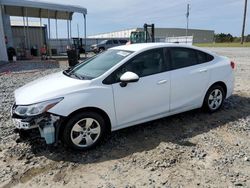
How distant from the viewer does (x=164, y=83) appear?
14.5 ft

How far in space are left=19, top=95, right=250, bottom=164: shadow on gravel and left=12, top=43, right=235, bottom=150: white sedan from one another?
0.21 m

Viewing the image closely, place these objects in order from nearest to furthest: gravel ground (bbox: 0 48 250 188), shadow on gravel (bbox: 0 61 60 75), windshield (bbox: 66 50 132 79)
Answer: gravel ground (bbox: 0 48 250 188)
windshield (bbox: 66 50 132 79)
shadow on gravel (bbox: 0 61 60 75)

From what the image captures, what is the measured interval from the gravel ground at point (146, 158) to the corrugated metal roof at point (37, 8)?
17.5 meters

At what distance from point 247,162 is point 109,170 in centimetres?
192

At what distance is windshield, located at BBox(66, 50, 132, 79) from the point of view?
4218mm

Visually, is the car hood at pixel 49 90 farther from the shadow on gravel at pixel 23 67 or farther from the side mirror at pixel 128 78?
the shadow on gravel at pixel 23 67

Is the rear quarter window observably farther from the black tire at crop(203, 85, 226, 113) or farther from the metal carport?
the metal carport

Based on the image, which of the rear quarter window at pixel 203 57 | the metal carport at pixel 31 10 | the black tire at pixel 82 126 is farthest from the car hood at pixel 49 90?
the metal carport at pixel 31 10

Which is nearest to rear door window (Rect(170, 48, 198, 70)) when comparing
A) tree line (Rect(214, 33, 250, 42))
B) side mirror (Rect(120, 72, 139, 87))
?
side mirror (Rect(120, 72, 139, 87))

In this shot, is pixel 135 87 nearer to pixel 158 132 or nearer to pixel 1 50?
pixel 158 132

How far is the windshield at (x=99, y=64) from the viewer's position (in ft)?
13.8

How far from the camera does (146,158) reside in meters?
3.65

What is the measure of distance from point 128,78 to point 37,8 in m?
20.6

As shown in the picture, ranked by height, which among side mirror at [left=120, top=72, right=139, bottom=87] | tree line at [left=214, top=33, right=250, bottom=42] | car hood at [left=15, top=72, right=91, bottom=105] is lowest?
car hood at [left=15, top=72, right=91, bottom=105]
